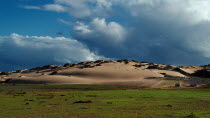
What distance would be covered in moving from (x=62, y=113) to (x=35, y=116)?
2.25 m

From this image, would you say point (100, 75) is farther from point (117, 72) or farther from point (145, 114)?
point (145, 114)

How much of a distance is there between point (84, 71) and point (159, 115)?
9073cm

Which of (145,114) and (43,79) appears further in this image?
(43,79)

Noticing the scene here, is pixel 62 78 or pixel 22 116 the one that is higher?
pixel 62 78

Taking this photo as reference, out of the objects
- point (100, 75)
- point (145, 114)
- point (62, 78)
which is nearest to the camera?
point (145, 114)

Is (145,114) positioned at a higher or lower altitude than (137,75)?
lower

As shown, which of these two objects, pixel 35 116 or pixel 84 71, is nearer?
pixel 35 116

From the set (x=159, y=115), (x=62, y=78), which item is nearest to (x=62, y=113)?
(x=159, y=115)

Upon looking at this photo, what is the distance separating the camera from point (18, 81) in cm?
9688

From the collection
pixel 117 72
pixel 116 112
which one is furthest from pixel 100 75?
pixel 116 112

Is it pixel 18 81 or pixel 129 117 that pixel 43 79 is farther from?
pixel 129 117

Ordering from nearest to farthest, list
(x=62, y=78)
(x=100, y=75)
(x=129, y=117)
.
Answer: (x=129, y=117)
(x=62, y=78)
(x=100, y=75)

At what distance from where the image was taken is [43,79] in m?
93.9

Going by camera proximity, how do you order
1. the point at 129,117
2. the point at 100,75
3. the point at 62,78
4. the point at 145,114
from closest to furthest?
the point at 129,117 → the point at 145,114 → the point at 62,78 → the point at 100,75
